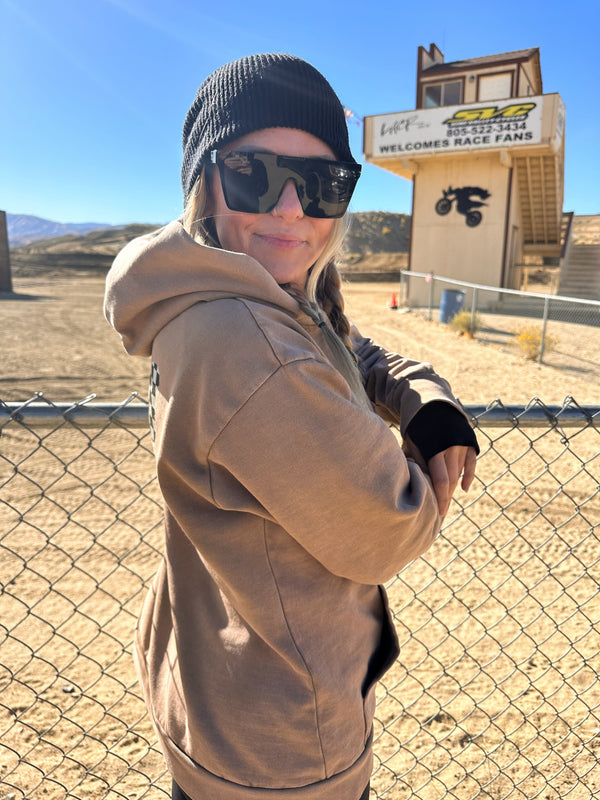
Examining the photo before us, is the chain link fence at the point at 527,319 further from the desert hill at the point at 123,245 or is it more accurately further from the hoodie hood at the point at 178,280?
the desert hill at the point at 123,245

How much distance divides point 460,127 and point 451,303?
21.8ft

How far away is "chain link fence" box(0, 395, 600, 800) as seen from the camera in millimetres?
2215

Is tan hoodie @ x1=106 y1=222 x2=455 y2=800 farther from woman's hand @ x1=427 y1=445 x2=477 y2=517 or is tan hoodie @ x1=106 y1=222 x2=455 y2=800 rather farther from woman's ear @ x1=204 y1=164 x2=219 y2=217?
woman's ear @ x1=204 y1=164 x2=219 y2=217

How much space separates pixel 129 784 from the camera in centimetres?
231

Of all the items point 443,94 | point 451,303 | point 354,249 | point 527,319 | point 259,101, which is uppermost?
point 443,94

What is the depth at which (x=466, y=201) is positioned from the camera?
19.2 meters

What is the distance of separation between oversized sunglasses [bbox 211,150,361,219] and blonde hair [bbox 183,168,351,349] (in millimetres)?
71

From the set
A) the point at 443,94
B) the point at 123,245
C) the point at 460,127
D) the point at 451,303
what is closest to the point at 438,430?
the point at 451,303

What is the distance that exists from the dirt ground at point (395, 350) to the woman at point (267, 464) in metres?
5.75

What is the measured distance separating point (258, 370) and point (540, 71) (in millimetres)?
25643

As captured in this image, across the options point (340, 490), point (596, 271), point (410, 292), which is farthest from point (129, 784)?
point (596, 271)

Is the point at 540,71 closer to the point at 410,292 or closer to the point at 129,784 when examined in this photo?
the point at 410,292

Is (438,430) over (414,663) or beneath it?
over

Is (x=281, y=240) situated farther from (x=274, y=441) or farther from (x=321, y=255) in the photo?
(x=274, y=441)
